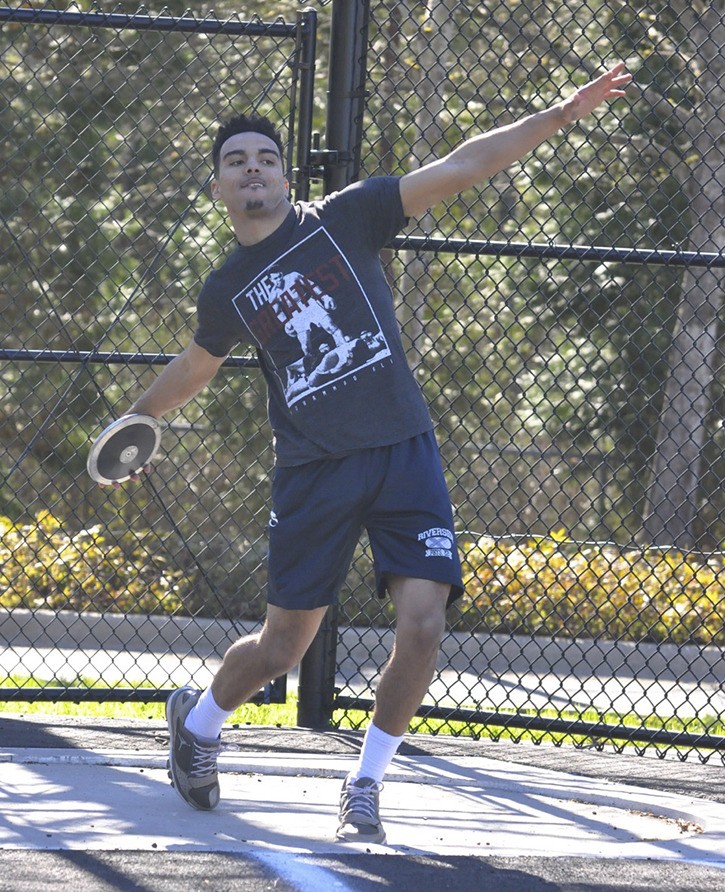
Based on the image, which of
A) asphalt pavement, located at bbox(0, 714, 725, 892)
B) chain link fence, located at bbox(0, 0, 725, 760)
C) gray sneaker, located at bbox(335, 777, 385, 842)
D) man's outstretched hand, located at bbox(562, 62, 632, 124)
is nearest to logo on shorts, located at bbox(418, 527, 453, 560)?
Result: gray sneaker, located at bbox(335, 777, 385, 842)

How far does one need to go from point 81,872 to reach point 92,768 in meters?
1.04

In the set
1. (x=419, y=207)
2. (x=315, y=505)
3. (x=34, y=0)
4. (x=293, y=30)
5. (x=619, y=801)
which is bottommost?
(x=619, y=801)

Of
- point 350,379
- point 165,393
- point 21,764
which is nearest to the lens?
point 350,379

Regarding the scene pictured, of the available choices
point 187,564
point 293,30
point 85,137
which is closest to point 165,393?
point 293,30

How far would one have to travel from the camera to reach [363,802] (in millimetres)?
3432

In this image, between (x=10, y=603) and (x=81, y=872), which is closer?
(x=81, y=872)

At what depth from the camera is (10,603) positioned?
293 inches

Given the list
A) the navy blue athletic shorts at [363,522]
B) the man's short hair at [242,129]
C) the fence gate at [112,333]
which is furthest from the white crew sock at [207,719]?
the fence gate at [112,333]

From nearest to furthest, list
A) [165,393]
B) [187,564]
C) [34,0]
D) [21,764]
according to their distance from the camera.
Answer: [165,393], [21,764], [187,564], [34,0]

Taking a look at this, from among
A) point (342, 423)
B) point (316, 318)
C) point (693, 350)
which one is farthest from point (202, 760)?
point (693, 350)

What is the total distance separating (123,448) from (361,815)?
4.00 ft

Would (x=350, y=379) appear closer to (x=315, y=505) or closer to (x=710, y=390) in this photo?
(x=315, y=505)

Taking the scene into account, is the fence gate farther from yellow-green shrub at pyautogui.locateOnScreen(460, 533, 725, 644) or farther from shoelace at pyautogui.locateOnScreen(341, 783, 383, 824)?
shoelace at pyautogui.locateOnScreen(341, 783, 383, 824)

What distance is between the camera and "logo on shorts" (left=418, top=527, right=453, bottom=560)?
343 cm
